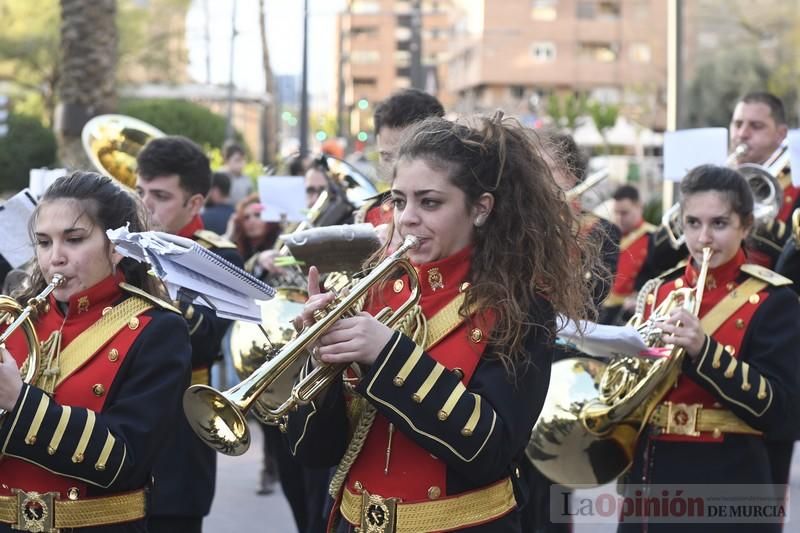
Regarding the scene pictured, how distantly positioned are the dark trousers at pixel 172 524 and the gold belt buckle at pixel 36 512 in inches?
46.5

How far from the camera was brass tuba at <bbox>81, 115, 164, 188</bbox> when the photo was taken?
6113 mm

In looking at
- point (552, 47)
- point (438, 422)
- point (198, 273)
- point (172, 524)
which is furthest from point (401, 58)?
point (438, 422)

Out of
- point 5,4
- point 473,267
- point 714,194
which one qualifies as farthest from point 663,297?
point 5,4

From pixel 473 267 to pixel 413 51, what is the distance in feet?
76.3

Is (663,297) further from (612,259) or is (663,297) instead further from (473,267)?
(473,267)

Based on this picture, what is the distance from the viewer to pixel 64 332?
12.2 feet

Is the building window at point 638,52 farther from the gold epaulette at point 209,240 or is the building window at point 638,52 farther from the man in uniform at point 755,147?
the gold epaulette at point 209,240

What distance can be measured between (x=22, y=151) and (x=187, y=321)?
18.4 metres

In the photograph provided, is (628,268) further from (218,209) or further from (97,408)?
(97,408)

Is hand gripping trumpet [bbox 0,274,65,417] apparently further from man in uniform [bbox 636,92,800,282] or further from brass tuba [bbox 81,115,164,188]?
man in uniform [bbox 636,92,800,282]

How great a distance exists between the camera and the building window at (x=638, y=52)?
69512 mm

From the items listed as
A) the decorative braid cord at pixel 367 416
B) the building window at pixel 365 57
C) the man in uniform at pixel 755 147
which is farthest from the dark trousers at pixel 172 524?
the building window at pixel 365 57

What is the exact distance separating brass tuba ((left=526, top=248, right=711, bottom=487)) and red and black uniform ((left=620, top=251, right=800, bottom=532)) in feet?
0.28

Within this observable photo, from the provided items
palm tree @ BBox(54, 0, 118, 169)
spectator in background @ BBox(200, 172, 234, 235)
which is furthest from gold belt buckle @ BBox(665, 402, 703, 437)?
palm tree @ BBox(54, 0, 118, 169)
